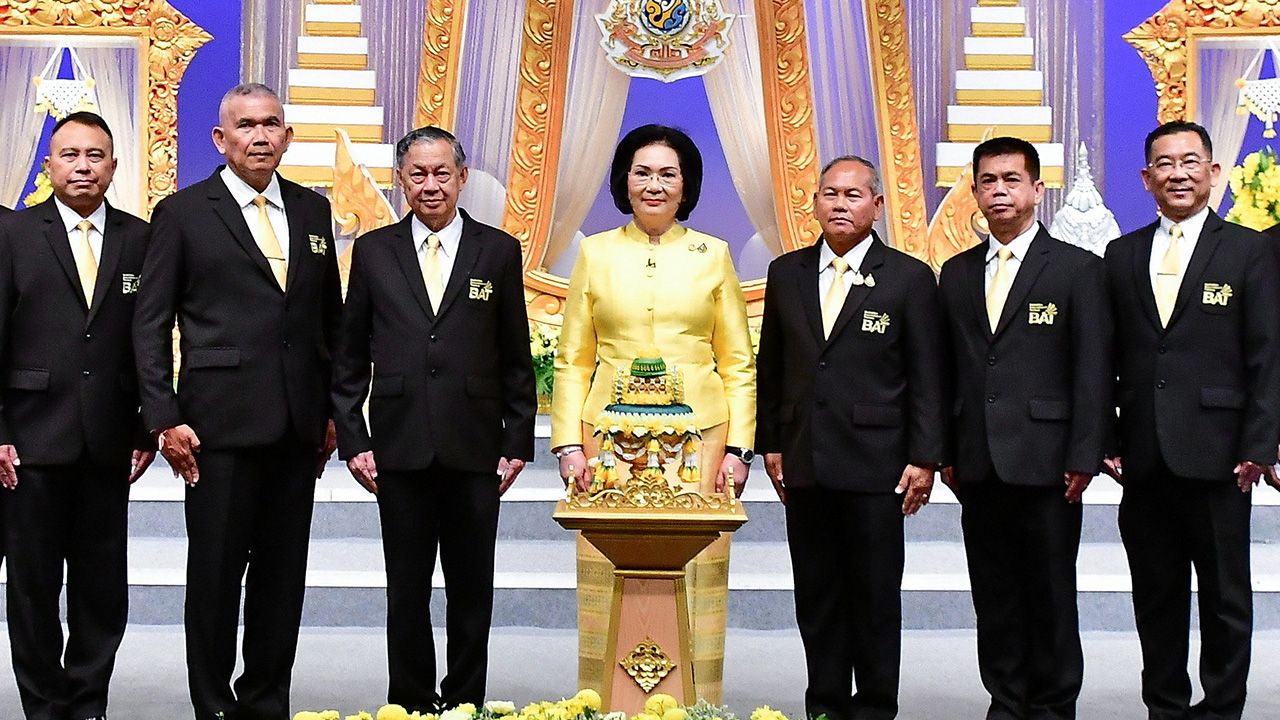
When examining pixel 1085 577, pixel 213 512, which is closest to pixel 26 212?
pixel 213 512

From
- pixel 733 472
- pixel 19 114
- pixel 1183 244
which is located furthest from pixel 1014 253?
pixel 19 114

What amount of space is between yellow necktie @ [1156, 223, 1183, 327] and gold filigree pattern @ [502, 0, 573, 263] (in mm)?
4338

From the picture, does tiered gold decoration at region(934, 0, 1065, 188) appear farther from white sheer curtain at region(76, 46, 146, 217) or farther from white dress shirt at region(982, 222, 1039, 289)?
white sheer curtain at region(76, 46, 146, 217)

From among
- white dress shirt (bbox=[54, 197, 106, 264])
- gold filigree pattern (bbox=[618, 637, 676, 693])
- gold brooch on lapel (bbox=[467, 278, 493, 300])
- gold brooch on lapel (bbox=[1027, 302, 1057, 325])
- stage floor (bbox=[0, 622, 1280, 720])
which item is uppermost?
white dress shirt (bbox=[54, 197, 106, 264])

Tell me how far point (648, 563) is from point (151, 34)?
5.34 meters

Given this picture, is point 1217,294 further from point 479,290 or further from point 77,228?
point 77,228

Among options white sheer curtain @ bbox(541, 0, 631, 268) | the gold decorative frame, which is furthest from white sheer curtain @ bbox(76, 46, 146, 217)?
white sheer curtain @ bbox(541, 0, 631, 268)

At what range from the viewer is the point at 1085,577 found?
199 inches

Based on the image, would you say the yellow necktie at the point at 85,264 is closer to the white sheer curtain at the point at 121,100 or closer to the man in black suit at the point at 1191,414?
the man in black suit at the point at 1191,414

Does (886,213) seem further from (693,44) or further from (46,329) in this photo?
(46,329)

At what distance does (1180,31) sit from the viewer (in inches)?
297

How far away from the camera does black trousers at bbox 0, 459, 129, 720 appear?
3588 millimetres

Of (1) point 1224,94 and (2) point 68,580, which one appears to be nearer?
(2) point 68,580

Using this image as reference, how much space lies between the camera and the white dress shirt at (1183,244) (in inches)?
143
